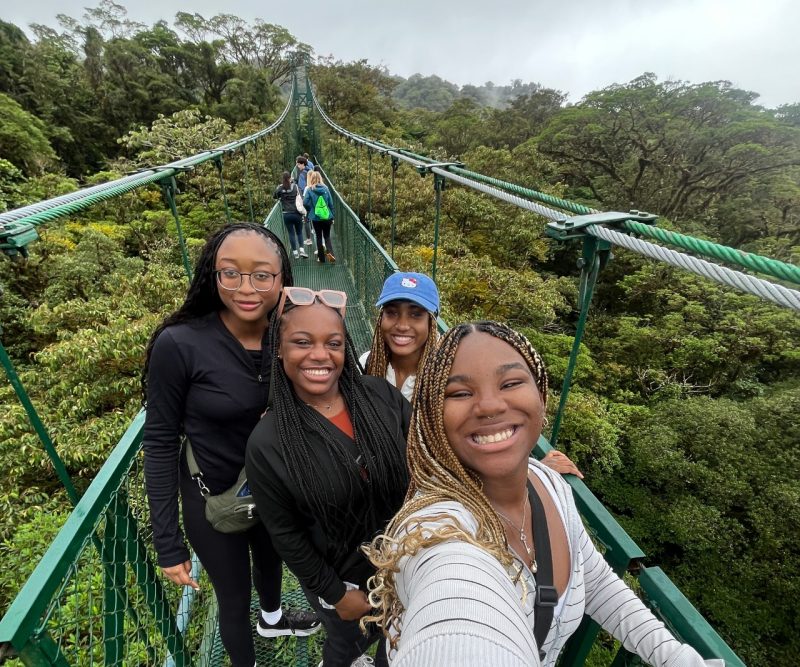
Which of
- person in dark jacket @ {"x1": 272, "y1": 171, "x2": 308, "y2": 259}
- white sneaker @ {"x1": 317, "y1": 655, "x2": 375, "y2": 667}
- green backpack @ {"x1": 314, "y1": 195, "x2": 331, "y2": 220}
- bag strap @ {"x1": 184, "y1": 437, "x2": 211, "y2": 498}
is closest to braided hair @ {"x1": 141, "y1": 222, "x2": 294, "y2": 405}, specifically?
bag strap @ {"x1": 184, "y1": 437, "x2": 211, "y2": 498}

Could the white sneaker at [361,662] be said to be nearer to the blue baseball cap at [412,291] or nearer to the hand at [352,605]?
the hand at [352,605]

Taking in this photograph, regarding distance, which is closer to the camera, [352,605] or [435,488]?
[435,488]

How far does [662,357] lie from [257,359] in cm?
973

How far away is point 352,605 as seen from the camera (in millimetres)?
1154

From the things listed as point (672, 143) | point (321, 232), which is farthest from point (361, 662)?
point (672, 143)

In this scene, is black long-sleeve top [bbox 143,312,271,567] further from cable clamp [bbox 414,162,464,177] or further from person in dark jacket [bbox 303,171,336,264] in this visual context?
person in dark jacket [bbox 303,171,336,264]

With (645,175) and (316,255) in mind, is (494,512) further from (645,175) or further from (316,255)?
(645,175)

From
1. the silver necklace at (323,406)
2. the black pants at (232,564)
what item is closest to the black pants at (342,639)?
the black pants at (232,564)

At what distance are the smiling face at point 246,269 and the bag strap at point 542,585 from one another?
797 millimetres

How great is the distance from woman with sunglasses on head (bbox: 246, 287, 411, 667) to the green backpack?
3.96 metres

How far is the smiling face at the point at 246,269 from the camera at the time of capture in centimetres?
115

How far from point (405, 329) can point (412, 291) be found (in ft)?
0.42

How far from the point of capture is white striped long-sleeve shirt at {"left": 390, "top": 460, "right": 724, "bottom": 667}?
525 mm

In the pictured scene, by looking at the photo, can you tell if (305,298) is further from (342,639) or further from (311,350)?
(342,639)
